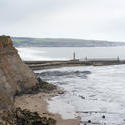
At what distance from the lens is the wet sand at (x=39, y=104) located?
18.5 m

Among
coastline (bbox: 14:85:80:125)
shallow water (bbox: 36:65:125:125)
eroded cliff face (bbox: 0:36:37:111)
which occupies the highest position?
eroded cliff face (bbox: 0:36:37:111)

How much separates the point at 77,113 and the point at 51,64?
37.3 meters

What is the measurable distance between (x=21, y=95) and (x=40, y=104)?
11.1ft

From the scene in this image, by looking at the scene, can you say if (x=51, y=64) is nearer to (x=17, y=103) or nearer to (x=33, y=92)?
(x=33, y=92)

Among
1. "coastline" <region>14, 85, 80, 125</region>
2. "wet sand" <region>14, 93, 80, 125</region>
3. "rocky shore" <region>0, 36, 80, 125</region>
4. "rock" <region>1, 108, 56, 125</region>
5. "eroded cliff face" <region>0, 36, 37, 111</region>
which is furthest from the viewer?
"eroded cliff face" <region>0, 36, 37, 111</region>

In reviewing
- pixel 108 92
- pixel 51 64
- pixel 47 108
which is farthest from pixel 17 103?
pixel 51 64

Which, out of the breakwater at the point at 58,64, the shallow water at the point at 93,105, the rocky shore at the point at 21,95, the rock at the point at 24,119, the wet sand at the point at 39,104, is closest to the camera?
the rock at the point at 24,119

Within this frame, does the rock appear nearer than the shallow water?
Yes

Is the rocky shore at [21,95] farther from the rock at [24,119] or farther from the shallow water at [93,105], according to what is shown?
the shallow water at [93,105]

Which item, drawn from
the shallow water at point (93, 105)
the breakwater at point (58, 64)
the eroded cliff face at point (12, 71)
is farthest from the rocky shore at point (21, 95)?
the breakwater at point (58, 64)

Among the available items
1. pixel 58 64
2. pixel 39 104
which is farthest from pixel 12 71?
pixel 58 64

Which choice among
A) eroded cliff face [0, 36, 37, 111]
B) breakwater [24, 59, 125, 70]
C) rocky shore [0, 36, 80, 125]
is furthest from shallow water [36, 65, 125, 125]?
breakwater [24, 59, 125, 70]

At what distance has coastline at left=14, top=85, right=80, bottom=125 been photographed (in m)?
18.6

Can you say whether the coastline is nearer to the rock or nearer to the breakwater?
the rock
